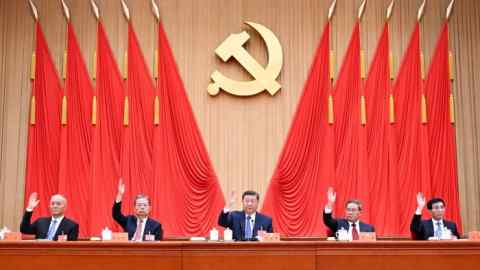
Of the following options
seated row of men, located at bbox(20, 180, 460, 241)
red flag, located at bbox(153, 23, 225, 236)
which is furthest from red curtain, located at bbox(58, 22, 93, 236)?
seated row of men, located at bbox(20, 180, 460, 241)

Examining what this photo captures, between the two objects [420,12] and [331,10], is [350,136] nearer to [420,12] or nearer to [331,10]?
[331,10]

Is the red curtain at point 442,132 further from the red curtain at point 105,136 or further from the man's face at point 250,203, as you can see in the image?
the red curtain at point 105,136

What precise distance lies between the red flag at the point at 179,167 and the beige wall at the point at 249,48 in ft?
0.50

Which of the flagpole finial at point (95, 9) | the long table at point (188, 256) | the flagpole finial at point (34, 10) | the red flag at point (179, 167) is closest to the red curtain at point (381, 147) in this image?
the red flag at point (179, 167)

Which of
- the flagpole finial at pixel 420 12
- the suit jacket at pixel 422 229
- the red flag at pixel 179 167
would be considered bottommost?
the suit jacket at pixel 422 229

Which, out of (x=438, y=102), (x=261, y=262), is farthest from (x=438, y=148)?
(x=261, y=262)

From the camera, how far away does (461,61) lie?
31.0ft

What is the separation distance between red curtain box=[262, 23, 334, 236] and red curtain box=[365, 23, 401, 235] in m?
0.59

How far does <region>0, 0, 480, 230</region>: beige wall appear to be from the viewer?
30.2 ft

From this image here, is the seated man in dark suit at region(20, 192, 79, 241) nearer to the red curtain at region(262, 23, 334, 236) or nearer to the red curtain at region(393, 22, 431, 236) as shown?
the red curtain at region(262, 23, 334, 236)

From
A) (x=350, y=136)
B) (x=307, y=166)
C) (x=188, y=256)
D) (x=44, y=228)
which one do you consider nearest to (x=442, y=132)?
(x=350, y=136)

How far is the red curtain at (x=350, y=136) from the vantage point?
29.5ft

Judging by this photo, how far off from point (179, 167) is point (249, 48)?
76.8 inches

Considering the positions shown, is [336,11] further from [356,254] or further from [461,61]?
[356,254]
